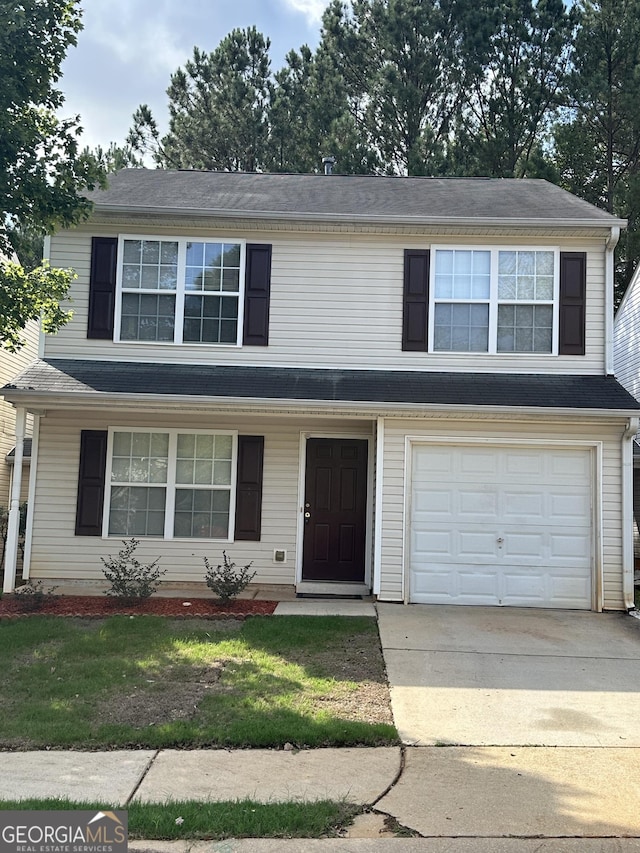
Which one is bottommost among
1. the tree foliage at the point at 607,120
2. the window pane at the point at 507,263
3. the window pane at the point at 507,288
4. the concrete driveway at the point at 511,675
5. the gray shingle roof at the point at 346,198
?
the concrete driveway at the point at 511,675

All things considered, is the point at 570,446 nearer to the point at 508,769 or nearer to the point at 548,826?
the point at 508,769

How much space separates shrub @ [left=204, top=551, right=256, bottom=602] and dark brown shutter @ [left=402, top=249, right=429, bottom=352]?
3.97 meters

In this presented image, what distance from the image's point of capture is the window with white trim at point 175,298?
10.2 meters

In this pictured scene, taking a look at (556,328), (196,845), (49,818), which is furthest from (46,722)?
(556,328)

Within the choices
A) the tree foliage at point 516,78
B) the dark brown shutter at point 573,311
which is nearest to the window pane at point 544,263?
the dark brown shutter at point 573,311

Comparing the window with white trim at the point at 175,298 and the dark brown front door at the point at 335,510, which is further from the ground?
the window with white trim at the point at 175,298

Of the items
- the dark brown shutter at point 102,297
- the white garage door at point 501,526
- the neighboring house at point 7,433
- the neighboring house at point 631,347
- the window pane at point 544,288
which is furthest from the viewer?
the neighboring house at point 7,433

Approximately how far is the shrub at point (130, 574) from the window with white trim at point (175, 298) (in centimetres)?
308

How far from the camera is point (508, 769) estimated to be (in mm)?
4324

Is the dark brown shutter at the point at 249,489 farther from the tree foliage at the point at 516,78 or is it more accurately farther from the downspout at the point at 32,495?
the tree foliage at the point at 516,78

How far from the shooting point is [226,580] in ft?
28.6

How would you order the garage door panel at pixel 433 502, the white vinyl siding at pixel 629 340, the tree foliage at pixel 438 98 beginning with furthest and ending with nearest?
the tree foliage at pixel 438 98 → the white vinyl siding at pixel 629 340 → the garage door panel at pixel 433 502

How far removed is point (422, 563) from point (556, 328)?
12.8 feet

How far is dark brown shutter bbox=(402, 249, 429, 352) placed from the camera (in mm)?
10016
